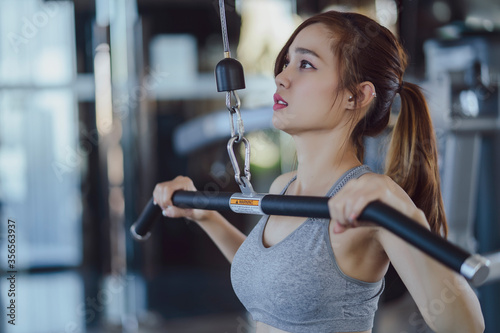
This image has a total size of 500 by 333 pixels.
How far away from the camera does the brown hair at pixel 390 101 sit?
3.79 feet

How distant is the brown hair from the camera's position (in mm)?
1154

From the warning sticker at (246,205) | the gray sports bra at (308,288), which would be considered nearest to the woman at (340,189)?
the gray sports bra at (308,288)

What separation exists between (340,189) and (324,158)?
13 cm

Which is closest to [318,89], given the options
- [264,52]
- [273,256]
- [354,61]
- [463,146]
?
[354,61]

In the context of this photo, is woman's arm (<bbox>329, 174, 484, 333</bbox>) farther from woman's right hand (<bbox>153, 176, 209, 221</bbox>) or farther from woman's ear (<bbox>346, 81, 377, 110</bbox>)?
woman's right hand (<bbox>153, 176, 209, 221</bbox>)

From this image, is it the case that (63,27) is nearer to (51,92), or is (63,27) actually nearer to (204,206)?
(51,92)

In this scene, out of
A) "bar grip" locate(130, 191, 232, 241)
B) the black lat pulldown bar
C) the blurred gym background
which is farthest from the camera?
the blurred gym background

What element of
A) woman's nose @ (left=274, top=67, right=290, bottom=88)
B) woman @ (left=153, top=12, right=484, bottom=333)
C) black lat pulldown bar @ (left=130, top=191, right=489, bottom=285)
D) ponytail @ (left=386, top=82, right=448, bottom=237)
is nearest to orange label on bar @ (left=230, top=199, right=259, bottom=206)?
black lat pulldown bar @ (left=130, top=191, right=489, bottom=285)

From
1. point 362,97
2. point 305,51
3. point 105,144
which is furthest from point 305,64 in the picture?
point 105,144

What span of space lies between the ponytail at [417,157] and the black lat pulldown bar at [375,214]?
0.37 metres

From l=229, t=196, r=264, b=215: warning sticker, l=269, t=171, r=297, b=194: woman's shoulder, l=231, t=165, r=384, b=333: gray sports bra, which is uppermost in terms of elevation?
l=269, t=171, r=297, b=194: woman's shoulder

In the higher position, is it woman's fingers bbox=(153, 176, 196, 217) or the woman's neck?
the woman's neck

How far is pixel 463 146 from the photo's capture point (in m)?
2.24

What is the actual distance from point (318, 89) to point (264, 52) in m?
3.66
